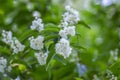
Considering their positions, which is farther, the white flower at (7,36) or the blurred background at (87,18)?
the blurred background at (87,18)

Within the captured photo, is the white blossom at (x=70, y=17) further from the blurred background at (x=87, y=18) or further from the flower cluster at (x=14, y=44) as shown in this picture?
the blurred background at (x=87, y=18)

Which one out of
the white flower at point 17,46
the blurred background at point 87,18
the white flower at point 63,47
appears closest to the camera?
the white flower at point 63,47

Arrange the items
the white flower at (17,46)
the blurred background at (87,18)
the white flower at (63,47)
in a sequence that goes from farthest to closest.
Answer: the blurred background at (87,18)
the white flower at (17,46)
the white flower at (63,47)

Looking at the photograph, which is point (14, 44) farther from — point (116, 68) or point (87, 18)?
point (87, 18)

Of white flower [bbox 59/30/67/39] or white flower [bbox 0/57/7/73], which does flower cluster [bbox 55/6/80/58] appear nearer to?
white flower [bbox 59/30/67/39]

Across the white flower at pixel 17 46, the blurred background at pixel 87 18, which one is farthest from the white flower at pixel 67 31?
the blurred background at pixel 87 18

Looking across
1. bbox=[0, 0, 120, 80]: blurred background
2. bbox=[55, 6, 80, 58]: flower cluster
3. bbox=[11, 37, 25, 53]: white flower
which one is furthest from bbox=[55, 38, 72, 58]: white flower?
bbox=[0, 0, 120, 80]: blurred background

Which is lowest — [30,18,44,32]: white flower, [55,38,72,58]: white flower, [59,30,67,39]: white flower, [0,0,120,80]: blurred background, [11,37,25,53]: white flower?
[55,38,72,58]: white flower

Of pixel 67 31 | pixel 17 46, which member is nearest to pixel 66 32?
pixel 67 31

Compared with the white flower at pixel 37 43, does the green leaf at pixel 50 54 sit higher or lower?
lower

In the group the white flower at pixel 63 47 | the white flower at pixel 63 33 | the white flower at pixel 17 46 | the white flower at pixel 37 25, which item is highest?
the white flower at pixel 37 25
